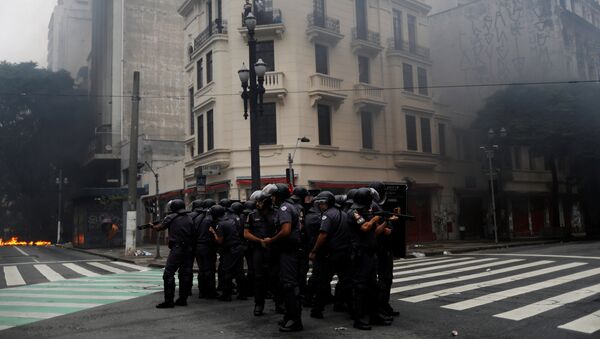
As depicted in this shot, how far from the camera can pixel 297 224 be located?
6473 mm

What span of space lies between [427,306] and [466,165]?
25.7 m

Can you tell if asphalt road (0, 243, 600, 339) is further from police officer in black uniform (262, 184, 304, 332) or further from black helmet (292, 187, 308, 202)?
black helmet (292, 187, 308, 202)

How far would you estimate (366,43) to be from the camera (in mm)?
25938

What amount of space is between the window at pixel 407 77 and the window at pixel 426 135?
2227mm

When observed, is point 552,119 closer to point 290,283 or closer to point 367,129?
point 367,129

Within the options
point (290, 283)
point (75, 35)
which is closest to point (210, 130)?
point (290, 283)

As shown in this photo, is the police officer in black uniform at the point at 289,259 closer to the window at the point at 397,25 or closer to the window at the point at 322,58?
the window at the point at 322,58

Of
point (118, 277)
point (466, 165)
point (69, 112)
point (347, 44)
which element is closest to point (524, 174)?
point (466, 165)

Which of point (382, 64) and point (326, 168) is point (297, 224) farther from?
point (382, 64)

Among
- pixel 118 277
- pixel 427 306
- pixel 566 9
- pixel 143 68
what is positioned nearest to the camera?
pixel 427 306

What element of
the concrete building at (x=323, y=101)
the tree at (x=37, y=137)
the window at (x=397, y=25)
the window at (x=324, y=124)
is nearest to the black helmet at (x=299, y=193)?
the concrete building at (x=323, y=101)

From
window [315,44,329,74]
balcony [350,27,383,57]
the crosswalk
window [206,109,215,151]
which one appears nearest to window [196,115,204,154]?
window [206,109,215,151]

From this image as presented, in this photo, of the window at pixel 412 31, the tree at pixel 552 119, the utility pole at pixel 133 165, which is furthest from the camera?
the window at pixel 412 31

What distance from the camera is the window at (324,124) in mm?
24562
